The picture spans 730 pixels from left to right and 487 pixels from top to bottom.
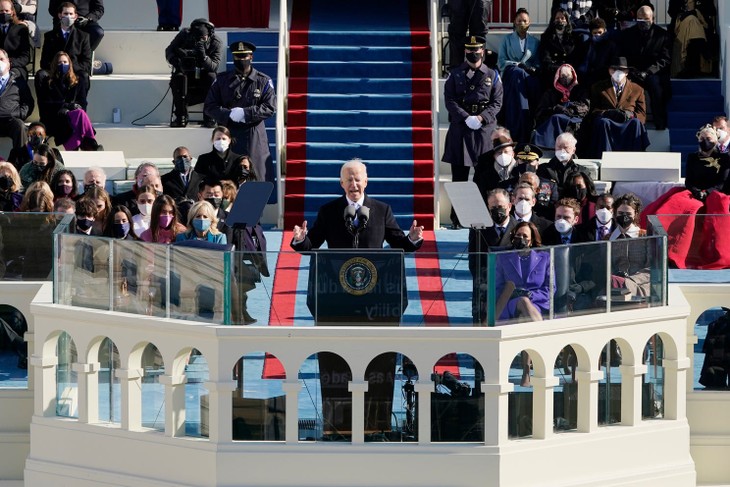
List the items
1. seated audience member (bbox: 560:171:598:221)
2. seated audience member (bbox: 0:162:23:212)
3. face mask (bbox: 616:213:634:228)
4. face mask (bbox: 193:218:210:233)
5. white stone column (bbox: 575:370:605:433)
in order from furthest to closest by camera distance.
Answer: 1. seated audience member (bbox: 560:171:598:221)
2. seated audience member (bbox: 0:162:23:212)
3. face mask (bbox: 616:213:634:228)
4. face mask (bbox: 193:218:210:233)
5. white stone column (bbox: 575:370:605:433)

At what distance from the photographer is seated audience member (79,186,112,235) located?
80.7 ft

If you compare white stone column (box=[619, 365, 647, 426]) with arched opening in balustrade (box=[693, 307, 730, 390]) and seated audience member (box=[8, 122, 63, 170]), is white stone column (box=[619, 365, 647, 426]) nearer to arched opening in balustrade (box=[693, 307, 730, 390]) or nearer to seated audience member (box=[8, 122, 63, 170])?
arched opening in balustrade (box=[693, 307, 730, 390])

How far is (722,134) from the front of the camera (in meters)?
27.6

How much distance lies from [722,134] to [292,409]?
309 inches

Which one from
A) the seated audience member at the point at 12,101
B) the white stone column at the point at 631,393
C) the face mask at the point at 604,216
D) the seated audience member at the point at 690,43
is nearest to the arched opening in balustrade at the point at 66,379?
the white stone column at the point at 631,393

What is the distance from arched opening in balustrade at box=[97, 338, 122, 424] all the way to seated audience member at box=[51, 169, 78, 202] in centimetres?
342

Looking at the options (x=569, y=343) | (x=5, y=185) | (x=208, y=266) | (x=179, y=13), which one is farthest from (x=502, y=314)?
(x=179, y=13)

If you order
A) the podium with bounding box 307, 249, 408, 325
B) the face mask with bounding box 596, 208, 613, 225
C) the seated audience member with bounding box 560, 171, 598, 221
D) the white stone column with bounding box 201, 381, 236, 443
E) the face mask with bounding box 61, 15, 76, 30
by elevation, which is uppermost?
the face mask with bounding box 61, 15, 76, 30

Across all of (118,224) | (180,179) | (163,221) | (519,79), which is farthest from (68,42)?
(163,221)

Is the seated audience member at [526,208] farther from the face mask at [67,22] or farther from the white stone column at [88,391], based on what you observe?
the face mask at [67,22]

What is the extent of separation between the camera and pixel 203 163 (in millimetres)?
27766

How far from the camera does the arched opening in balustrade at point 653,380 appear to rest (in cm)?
2347

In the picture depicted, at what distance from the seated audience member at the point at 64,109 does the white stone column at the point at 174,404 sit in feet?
26.7

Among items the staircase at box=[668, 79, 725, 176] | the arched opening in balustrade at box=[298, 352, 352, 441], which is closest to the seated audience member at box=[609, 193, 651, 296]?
the arched opening in balustrade at box=[298, 352, 352, 441]
